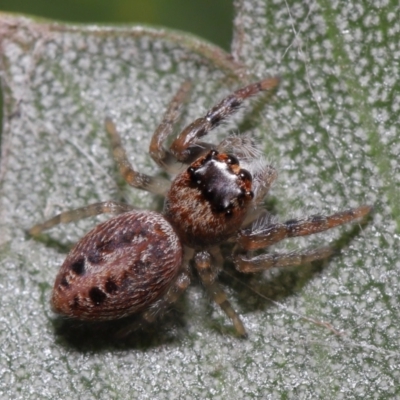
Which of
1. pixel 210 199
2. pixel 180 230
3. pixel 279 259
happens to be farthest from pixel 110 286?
pixel 279 259

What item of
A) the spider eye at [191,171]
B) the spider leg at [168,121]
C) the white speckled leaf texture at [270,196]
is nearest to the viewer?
the white speckled leaf texture at [270,196]

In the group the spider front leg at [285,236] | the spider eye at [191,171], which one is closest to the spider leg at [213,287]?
the spider front leg at [285,236]

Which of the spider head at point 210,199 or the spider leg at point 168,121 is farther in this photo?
the spider leg at point 168,121

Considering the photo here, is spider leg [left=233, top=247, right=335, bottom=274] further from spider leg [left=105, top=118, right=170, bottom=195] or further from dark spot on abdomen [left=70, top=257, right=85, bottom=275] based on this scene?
dark spot on abdomen [left=70, top=257, right=85, bottom=275]

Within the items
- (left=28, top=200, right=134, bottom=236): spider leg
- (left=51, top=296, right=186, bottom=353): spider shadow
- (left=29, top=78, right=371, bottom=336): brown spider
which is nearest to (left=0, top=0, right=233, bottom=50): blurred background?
(left=29, top=78, right=371, bottom=336): brown spider

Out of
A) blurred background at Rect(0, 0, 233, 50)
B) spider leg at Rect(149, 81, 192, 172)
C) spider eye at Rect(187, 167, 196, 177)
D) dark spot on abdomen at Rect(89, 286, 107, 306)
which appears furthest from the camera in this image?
blurred background at Rect(0, 0, 233, 50)

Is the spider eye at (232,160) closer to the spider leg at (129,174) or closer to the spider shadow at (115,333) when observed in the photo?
the spider leg at (129,174)
